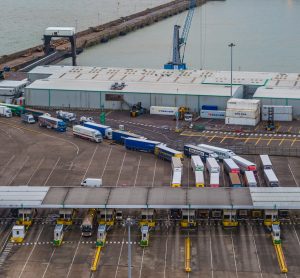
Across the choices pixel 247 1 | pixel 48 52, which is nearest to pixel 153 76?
pixel 48 52

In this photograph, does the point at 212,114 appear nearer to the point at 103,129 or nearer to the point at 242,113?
the point at 242,113

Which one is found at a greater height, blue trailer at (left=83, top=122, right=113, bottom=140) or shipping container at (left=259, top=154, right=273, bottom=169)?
blue trailer at (left=83, top=122, right=113, bottom=140)

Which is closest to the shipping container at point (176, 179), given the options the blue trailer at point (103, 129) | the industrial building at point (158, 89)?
the blue trailer at point (103, 129)

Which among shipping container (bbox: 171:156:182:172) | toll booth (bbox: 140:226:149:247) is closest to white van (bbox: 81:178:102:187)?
shipping container (bbox: 171:156:182:172)

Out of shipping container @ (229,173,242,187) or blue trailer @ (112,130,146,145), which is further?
blue trailer @ (112,130,146,145)

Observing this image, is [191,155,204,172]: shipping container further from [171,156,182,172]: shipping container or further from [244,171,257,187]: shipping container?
[244,171,257,187]: shipping container

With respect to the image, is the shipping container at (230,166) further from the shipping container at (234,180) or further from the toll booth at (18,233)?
the toll booth at (18,233)
